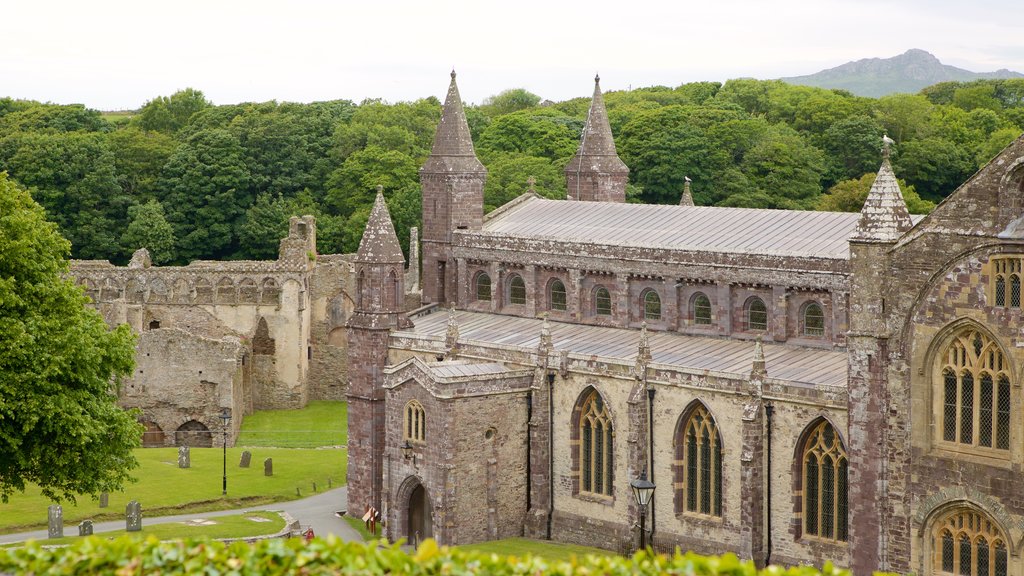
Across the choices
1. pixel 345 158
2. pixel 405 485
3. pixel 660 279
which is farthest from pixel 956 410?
pixel 345 158

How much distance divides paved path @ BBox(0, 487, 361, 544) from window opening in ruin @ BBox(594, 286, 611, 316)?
1111 cm

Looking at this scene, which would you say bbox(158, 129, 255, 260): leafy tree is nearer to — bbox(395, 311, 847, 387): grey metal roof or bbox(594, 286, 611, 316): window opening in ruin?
bbox(395, 311, 847, 387): grey metal roof

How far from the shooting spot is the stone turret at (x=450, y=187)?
2527 inches

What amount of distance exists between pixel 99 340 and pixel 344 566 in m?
23.9

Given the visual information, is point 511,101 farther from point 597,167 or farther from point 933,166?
point 597,167

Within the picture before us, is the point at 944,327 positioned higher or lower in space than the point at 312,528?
higher

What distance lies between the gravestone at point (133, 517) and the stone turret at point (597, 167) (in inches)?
888

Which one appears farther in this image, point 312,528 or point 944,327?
point 312,528

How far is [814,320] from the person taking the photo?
2085 inches

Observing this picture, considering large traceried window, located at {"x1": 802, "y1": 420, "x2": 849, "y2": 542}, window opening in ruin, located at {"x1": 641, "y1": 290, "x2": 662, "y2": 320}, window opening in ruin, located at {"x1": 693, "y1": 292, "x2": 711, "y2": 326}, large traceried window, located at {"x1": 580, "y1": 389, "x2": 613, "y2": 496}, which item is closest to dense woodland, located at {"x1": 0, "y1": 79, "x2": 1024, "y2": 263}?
window opening in ruin, located at {"x1": 641, "y1": 290, "x2": 662, "y2": 320}

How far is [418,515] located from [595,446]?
6322mm

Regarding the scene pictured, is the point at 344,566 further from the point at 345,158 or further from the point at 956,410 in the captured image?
the point at 345,158

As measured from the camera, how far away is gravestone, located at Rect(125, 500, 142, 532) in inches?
2152

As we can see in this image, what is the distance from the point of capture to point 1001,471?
41.2 meters
